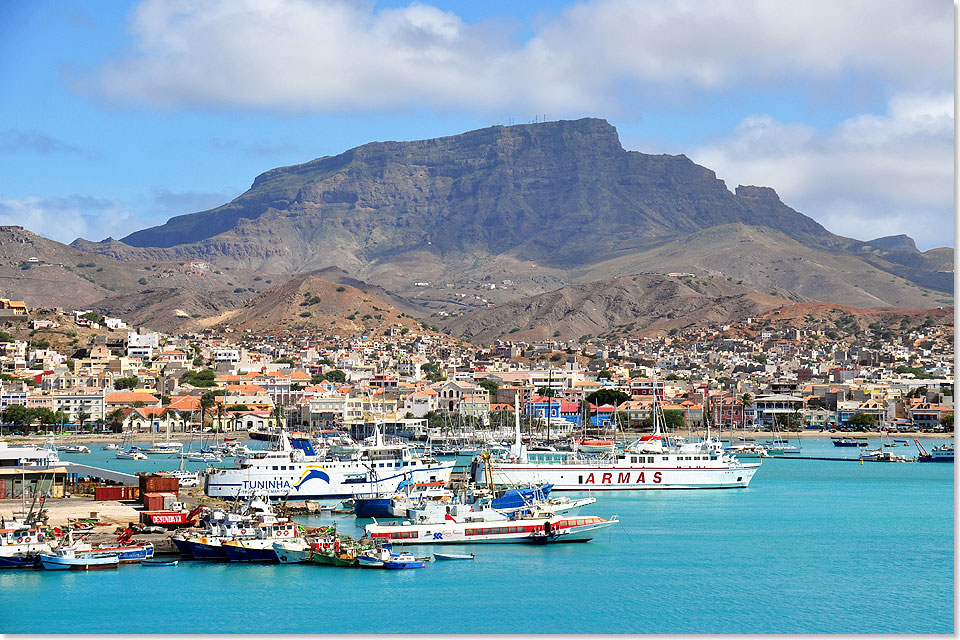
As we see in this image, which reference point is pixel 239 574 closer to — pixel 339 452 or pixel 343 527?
pixel 343 527

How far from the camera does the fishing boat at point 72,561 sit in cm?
2602

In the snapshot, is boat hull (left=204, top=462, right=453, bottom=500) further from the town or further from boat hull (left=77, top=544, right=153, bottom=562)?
the town

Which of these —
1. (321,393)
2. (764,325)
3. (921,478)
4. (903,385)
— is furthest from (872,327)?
(921,478)

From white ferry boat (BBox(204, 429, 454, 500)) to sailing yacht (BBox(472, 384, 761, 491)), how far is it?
2972 millimetres

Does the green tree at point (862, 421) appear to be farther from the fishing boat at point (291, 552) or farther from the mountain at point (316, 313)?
the mountain at point (316, 313)

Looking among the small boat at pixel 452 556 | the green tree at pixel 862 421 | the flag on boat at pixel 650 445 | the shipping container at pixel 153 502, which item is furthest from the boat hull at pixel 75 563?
the green tree at pixel 862 421

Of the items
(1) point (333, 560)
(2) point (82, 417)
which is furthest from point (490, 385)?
(1) point (333, 560)

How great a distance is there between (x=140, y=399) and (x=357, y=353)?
48237 millimetres

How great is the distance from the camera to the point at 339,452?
1987 inches

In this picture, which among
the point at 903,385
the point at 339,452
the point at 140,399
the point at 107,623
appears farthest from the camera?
the point at 903,385

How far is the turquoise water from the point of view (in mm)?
22766

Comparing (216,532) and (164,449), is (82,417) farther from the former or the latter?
(216,532)

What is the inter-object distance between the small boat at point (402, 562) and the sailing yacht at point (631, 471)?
15.1 m

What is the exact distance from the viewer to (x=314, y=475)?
40.4 m
